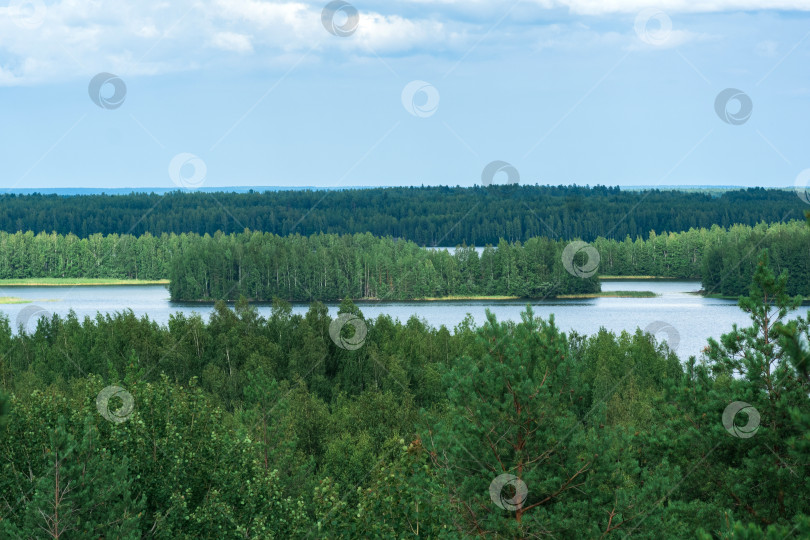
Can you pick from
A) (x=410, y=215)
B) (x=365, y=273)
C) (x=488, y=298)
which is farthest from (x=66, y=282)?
(x=410, y=215)

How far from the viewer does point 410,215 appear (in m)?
157

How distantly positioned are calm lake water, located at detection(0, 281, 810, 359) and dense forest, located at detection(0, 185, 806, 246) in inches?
1382

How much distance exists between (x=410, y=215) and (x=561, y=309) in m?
74.6

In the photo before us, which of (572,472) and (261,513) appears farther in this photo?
(261,513)

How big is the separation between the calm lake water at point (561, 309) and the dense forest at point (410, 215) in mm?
35114

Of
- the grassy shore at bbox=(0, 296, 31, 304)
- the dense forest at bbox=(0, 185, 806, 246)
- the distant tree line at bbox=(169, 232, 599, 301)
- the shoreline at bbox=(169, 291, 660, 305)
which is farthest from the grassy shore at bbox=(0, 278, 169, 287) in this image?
the dense forest at bbox=(0, 185, 806, 246)

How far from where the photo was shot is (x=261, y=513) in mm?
14188

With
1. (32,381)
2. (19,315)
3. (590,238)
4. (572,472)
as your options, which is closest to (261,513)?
(572,472)

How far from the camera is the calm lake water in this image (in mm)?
67688

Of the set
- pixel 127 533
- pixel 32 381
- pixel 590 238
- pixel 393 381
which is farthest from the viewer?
pixel 590 238

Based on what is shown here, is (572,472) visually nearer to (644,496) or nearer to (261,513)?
(644,496)

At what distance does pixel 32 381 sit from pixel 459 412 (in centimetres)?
3310

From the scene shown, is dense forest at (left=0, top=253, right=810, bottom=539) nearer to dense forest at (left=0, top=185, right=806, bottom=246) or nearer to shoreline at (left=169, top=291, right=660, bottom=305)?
shoreline at (left=169, top=291, right=660, bottom=305)

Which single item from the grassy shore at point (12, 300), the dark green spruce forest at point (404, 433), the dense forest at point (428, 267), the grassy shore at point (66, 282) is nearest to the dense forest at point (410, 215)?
the grassy shore at point (66, 282)
